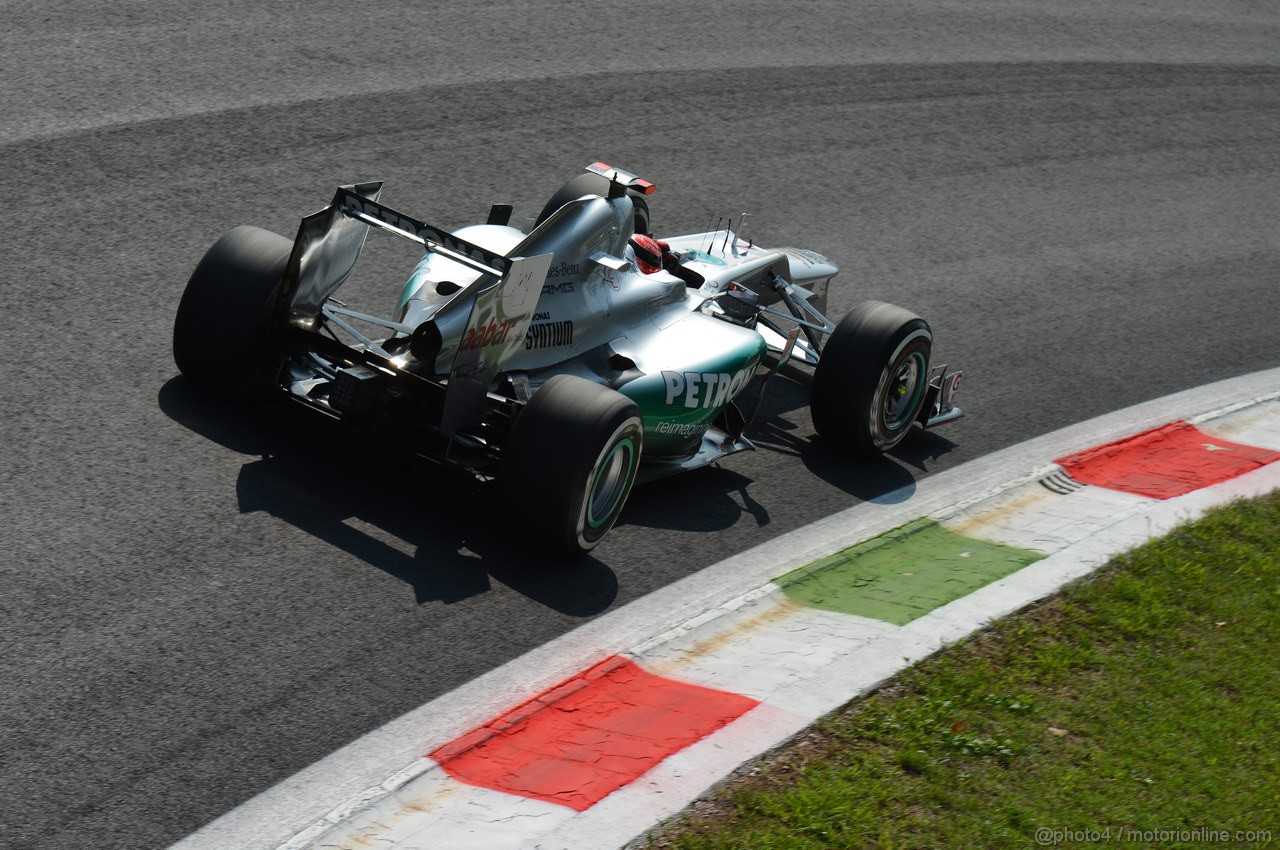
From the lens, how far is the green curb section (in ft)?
20.1

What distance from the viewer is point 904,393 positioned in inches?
321

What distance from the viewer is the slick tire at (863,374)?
7703 mm

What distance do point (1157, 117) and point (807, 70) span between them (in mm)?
4582

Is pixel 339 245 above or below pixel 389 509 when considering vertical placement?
above

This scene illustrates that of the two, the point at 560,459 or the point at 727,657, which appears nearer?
the point at 727,657

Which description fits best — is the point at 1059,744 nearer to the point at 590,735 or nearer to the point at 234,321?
the point at 590,735

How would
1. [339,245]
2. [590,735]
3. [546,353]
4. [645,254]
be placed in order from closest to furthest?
[590,735]
[339,245]
[546,353]
[645,254]

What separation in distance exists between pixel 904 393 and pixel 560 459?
2968 millimetres

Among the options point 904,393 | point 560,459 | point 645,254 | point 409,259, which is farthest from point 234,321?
point 904,393

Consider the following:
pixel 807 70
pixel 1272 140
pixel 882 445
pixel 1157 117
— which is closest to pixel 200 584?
pixel 882 445

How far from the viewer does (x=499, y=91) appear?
490 inches

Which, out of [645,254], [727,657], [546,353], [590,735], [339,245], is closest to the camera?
[590,735]

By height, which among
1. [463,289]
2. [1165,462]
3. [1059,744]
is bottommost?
[1059,744]

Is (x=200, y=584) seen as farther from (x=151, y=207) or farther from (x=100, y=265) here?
(x=151, y=207)
